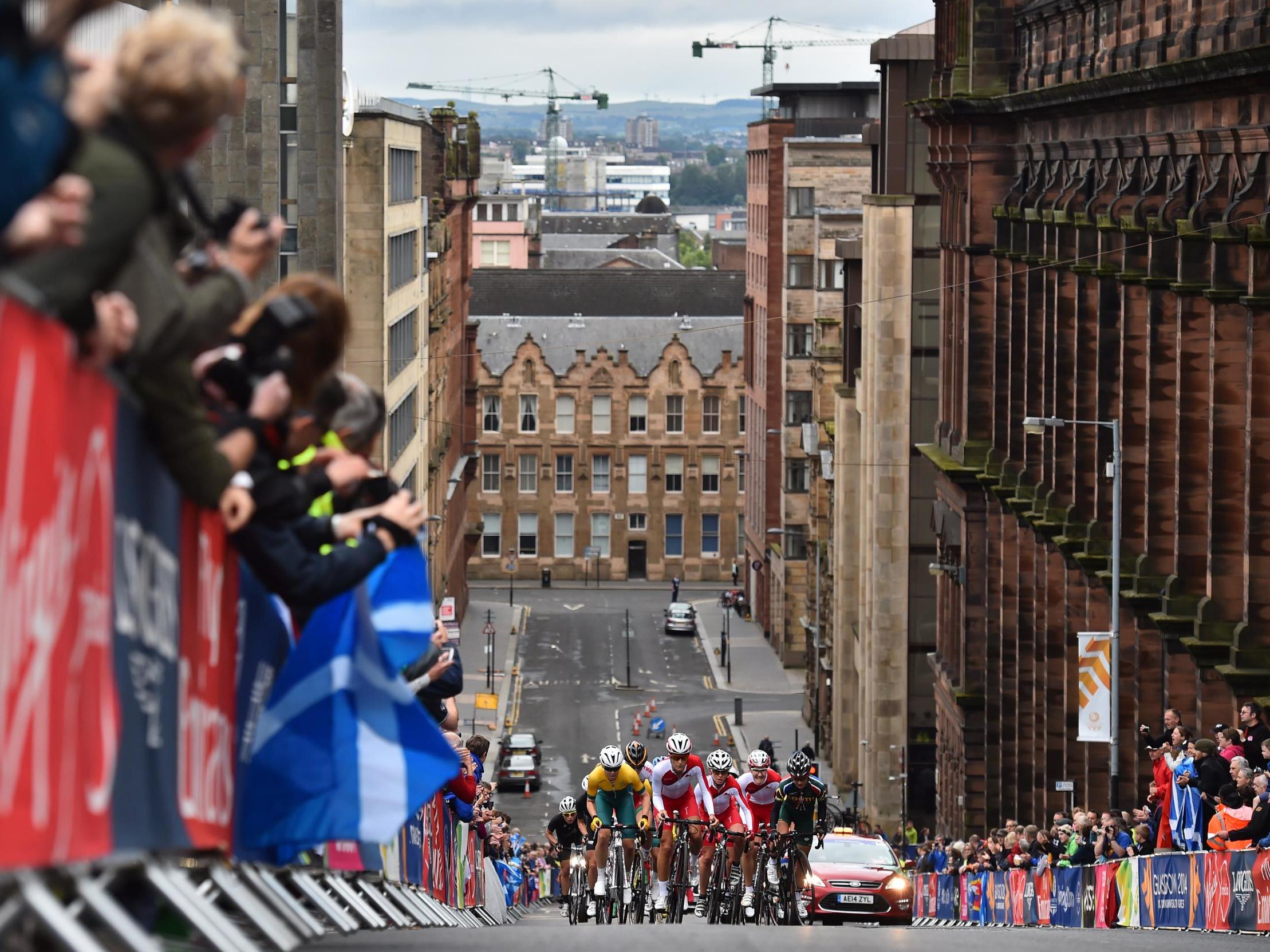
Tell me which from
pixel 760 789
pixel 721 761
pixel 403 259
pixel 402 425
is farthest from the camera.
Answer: pixel 402 425

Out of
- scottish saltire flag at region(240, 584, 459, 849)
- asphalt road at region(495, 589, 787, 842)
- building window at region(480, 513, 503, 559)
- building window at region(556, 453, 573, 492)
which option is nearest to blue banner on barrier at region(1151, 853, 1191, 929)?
scottish saltire flag at region(240, 584, 459, 849)

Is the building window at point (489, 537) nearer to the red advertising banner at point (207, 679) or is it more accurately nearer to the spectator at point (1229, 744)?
the spectator at point (1229, 744)

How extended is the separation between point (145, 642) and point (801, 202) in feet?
318

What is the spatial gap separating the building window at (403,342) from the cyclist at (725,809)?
42573mm

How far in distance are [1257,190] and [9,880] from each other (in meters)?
30.9

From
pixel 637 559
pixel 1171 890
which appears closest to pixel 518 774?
pixel 1171 890

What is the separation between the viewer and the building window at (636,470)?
13312 cm

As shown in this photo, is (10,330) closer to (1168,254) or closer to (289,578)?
(289,578)

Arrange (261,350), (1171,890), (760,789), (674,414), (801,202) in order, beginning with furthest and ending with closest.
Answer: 1. (674,414)
2. (801,202)
3. (760,789)
4. (1171,890)
5. (261,350)

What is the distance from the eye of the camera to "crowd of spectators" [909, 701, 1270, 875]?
22.6 metres

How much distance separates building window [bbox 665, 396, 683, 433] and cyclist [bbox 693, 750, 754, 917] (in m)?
105

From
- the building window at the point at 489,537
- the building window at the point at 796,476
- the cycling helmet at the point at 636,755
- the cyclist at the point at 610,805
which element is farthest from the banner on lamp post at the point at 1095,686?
the building window at the point at 489,537

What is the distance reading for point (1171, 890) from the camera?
78.8 feet

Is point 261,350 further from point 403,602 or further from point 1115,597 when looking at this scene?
point 1115,597
